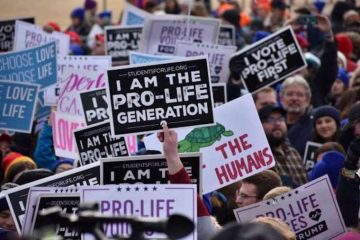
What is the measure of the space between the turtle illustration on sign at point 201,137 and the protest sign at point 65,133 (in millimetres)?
1379

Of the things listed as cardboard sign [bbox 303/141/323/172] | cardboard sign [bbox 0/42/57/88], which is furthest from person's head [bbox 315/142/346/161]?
cardboard sign [bbox 0/42/57/88]

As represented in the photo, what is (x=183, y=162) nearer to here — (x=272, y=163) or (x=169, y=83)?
(x=169, y=83)

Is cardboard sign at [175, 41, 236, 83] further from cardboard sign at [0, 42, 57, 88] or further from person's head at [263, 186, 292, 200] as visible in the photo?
person's head at [263, 186, 292, 200]

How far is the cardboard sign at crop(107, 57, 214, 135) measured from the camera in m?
7.44

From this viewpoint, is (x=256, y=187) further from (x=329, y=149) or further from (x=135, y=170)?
(x=329, y=149)

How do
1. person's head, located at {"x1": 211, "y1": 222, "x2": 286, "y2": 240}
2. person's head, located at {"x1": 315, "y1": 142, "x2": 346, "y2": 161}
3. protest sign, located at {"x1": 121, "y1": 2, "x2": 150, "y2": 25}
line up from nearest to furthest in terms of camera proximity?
person's head, located at {"x1": 211, "y1": 222, "x2": 286, "y2": 240}
person's head, located at {"x1": 315, "y1": 142, "x2": 346, "y2": 161}
protest sign, located at {"x1": 121, "y1": 2, "x2": 150, "y2": 25}

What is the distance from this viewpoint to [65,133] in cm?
984

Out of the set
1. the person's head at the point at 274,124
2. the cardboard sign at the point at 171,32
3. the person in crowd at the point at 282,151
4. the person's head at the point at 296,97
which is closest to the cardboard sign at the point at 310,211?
the person in crowd at the point at 282,151

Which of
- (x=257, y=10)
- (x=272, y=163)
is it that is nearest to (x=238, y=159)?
(x=272, y=163)

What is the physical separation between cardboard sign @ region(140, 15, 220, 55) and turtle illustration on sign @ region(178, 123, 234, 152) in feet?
14.4

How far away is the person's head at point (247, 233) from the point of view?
3496 millimetres

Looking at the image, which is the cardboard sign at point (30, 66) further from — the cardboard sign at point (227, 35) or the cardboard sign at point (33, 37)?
the cardboard sign at point (227, 35)

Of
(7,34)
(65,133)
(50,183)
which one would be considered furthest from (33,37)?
(50,183)

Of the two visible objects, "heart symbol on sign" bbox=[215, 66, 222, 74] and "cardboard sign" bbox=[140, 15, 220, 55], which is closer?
"heart symbol on sign" bbox=[215, 66, 222, 74]
